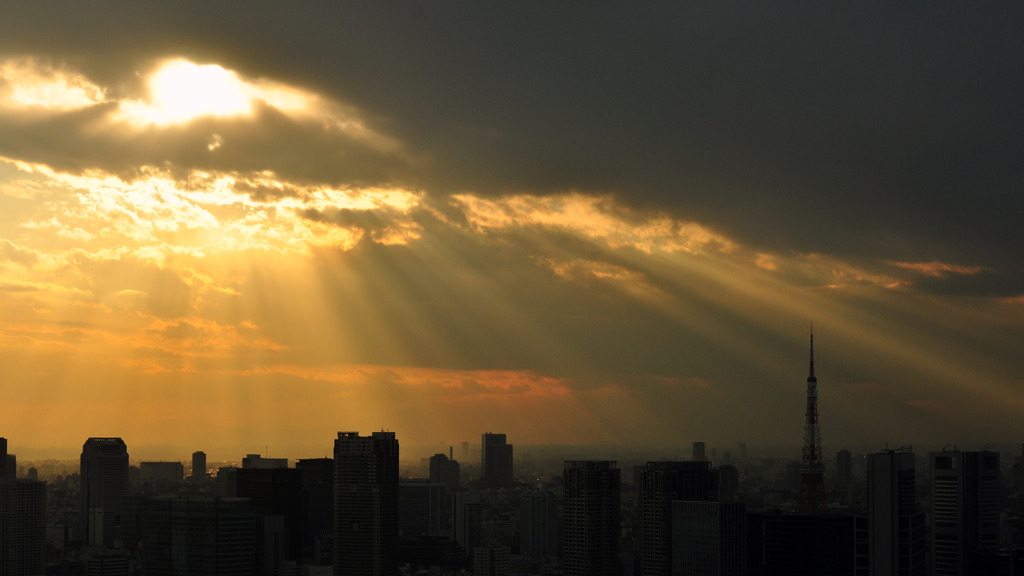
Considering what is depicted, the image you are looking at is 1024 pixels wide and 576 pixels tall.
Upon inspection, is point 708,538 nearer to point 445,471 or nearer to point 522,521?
point 522,521

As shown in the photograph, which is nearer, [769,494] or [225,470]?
[769,494]

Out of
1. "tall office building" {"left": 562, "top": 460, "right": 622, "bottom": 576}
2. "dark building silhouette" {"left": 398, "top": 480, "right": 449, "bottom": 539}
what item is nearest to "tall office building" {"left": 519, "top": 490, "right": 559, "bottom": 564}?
"dark building silhouette" {"left": 398, "top": 480, "right": 449, "bottom": 539}

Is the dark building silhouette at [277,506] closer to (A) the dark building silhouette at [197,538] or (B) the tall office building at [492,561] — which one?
(A) the dark building silhouette at [197,538]

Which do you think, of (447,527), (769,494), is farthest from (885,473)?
(447,527)

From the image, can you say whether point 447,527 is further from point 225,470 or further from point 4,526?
point 4,526

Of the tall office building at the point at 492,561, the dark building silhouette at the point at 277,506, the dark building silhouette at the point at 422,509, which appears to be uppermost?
the dark building silhouette at the point at 277,506

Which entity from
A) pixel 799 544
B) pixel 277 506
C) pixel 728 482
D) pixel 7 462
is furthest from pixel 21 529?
pixel 799 544

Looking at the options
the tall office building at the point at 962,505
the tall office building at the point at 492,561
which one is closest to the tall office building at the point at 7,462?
the tall office building at the point at 492,561
